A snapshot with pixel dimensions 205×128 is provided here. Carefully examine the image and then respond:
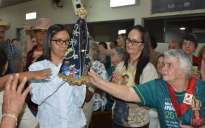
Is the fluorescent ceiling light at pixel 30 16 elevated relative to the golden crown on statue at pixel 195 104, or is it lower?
elevated

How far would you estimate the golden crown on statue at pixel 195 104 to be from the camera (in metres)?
1.43

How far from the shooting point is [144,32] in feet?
5.91

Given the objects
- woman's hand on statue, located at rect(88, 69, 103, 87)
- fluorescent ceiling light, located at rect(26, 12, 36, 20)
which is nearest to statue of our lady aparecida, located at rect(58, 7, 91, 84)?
woman's hand on statue, located at rect(88, 69, 103, 87)

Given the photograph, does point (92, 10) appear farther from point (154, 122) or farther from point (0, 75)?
point (0, 75)

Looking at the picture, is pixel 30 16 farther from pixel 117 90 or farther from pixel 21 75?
pixel 117 90

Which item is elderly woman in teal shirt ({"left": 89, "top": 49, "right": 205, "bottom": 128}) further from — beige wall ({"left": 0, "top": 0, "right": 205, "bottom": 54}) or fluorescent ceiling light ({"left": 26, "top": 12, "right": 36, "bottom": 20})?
fluorescent ceiling light ({"left": 26, "top": 12, "right": 36, "bottom": 20})

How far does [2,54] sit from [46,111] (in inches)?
22.3

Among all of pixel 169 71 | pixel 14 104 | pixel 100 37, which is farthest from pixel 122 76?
pixel 100 37

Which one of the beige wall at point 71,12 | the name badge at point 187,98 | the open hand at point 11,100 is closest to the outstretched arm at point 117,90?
the name badge at point 187,98

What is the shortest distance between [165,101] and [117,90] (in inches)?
16.6

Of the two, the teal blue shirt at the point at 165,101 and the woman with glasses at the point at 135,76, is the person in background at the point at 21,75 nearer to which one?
the woman with glasses at the point at 135,76

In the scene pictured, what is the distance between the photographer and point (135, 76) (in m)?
1.73

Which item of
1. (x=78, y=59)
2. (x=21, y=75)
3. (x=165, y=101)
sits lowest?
(x=165, y=101)

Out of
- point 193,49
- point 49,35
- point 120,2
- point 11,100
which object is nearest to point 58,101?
point 11,100
